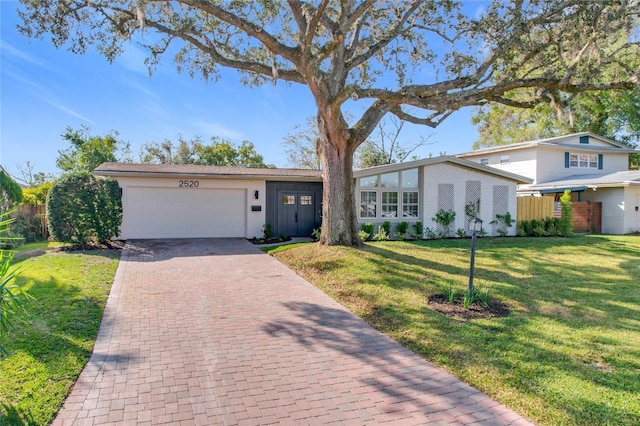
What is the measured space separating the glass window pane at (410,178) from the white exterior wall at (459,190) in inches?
12.8

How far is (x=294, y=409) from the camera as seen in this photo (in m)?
3.29

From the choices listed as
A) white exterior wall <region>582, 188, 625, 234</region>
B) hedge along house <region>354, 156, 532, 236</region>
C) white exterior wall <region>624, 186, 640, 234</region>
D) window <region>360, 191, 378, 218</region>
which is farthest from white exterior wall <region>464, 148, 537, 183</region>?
window <region>360, 191, 378, 218</region>

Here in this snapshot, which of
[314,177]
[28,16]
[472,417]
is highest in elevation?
[28,16]

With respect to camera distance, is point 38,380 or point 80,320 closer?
point 38,380

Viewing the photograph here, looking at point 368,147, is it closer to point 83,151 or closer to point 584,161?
point 584,161

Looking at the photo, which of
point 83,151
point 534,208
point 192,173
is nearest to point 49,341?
point 192,173

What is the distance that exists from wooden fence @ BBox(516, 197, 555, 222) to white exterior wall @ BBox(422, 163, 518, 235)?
0.55 m

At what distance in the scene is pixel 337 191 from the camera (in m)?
10.8

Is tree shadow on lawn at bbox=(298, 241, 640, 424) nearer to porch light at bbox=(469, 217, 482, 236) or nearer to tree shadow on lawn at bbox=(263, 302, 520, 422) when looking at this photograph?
tree shadow on lawn at bbox=(263, 302, 520, 422)

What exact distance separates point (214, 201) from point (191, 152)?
17.9m

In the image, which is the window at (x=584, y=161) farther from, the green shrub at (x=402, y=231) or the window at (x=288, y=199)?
the window at (x=288, y=199)

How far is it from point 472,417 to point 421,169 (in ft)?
42.6

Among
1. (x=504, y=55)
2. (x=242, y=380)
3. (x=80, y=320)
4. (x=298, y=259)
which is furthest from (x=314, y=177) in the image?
(x=242, y=380)

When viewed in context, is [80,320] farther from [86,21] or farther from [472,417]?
[86,21]
